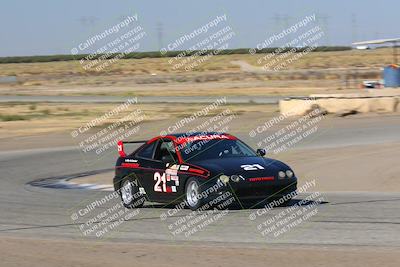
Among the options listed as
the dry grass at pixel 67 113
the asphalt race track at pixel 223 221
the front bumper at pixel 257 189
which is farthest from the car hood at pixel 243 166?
the dry grass at pixel 67 113

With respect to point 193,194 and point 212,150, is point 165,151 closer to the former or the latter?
point 212,150

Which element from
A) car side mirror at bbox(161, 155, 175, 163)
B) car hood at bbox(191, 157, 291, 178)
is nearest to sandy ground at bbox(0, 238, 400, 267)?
car hood at bbox(191, 157, 291, 178)

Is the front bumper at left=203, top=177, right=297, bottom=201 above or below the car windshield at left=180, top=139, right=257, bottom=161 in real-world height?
below

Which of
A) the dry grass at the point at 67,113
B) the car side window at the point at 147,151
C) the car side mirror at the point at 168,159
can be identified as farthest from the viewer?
the dry grass at the point at 67,113

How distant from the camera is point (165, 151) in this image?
1405 centimetres

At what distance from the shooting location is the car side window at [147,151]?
14198 mm

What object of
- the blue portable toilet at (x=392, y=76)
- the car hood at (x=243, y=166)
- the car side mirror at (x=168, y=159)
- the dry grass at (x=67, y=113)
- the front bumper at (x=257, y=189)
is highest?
the car side mirror at (x=168, y=159)

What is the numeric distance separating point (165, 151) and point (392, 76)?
31831mm

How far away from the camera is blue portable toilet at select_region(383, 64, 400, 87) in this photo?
43531mm

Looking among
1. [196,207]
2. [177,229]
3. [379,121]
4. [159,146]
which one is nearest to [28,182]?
[159,146]

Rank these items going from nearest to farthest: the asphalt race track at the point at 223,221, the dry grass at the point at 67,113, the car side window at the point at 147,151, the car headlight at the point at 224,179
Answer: the asphalt race track at the point at 223,221 < the car headlight at the point at 224,179 < the car side window at the point at 147,151 < the dry grass at the point at 67,113

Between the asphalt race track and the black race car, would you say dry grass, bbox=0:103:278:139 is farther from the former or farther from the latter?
the black race car

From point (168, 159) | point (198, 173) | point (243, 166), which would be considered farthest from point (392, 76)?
point (198, 173)

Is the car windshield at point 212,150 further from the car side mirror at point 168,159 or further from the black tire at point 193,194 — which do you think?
the black tire at point 193,194
